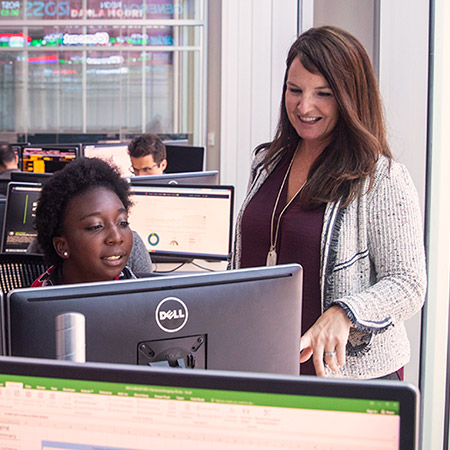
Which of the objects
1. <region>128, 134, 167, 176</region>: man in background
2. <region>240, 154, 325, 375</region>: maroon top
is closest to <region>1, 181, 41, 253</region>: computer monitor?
<region>128, 134, 167, 176</region>: man in background

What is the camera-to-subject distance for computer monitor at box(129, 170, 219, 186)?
11.8 feet

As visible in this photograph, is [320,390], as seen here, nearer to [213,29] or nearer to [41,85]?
[213,29]

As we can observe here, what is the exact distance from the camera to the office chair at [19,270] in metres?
1.90

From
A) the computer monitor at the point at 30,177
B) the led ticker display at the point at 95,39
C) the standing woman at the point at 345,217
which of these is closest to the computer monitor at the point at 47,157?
the computer monitor at the point at 30,177

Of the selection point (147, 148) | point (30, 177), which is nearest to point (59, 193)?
point (30, 177)

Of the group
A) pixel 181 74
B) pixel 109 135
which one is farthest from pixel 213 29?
pixel 109 135

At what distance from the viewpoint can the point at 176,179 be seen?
12.2 ft

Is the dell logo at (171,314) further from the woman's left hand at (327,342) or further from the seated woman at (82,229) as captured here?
the seated woman at (82,229)

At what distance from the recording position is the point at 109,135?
28.8 feet

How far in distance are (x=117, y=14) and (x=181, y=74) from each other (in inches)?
41.7

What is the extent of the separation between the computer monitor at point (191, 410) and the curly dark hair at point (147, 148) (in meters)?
3.80

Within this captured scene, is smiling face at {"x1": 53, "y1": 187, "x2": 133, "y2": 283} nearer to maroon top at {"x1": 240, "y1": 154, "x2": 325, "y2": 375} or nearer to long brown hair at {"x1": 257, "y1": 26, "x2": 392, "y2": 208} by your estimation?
maroon top at {"x1": 240, "y1": 154, "x2": 325, "y2": 375}

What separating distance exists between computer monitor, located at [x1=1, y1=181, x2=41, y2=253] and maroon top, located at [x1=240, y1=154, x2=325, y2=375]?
1.80 metres

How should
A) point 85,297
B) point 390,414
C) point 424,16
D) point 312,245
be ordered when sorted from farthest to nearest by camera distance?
point 424,16, point 312,245, point 85,297, point 390,414
